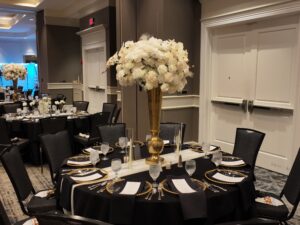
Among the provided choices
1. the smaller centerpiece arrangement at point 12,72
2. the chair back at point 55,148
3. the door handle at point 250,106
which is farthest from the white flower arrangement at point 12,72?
the door handle at point 250,106

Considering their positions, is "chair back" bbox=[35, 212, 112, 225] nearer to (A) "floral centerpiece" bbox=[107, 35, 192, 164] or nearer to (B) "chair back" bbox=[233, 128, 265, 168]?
(A) "floral centerpiece" bbox=[107, 35, 192, 164]

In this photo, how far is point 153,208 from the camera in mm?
1885

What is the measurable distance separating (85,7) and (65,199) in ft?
24.5

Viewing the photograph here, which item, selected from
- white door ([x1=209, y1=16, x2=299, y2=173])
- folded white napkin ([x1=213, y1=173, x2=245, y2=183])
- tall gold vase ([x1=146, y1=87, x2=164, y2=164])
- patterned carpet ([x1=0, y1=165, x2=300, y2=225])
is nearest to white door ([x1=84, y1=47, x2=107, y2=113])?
white door ([x1=209, y1=16, x2=299, y2=173])

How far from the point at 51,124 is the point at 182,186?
3097 mm

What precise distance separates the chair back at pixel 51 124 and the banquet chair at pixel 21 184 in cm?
200

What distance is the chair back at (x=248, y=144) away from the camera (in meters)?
3.12

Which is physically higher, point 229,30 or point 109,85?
point 229,30

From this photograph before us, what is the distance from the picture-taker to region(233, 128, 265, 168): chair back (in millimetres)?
3115

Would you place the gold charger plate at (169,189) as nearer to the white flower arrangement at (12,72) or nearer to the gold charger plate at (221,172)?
the gold charger plate at (221,172)

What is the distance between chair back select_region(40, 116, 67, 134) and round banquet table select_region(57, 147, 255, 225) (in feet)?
7.97

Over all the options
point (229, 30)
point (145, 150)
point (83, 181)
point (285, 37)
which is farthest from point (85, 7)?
point (83, 181)

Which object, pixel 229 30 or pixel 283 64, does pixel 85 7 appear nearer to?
pixel 229 30

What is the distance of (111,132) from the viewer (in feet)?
12.0
